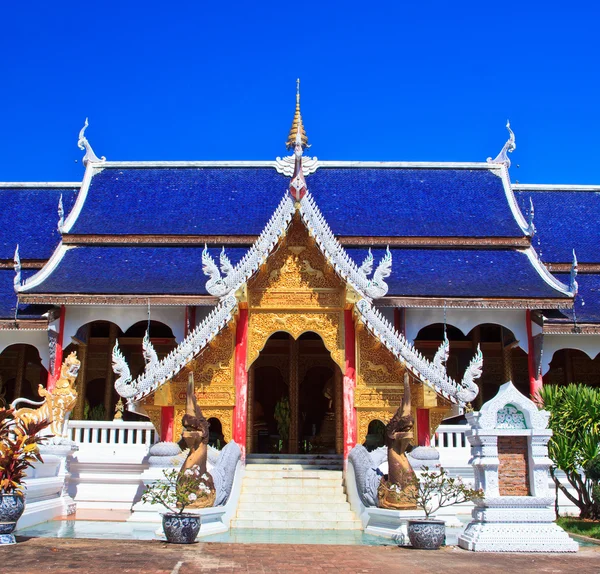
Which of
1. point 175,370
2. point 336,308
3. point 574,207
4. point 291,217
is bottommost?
point 175,370

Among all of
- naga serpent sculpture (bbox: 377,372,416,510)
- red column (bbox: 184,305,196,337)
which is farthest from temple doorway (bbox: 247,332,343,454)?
naga serpent sculpture (bbox: 377,372,416,510)

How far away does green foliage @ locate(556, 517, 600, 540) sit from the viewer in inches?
415

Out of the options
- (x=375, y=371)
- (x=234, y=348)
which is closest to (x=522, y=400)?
(x=375, y=371)

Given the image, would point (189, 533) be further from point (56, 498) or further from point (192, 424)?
point (56, 498)

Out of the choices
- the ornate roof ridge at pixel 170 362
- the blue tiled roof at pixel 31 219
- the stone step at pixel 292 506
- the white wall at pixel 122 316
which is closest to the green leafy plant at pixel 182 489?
the stone step at pixel 292 506

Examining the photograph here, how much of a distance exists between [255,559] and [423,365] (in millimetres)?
4676

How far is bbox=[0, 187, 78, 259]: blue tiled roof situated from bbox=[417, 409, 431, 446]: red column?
32.2 feet

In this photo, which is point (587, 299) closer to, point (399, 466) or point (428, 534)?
point (399, 466)

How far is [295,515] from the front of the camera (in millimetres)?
10695

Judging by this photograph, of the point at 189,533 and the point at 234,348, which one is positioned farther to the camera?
the point at 234,348

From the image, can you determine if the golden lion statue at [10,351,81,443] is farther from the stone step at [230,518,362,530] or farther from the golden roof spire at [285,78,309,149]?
the golden roof spire at [285,78,309,149]

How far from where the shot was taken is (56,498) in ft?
38.3

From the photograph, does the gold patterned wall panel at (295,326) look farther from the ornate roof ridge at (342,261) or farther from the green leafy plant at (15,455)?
the green leafy plant at (15,455)

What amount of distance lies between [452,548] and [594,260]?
A: 1046 cm
